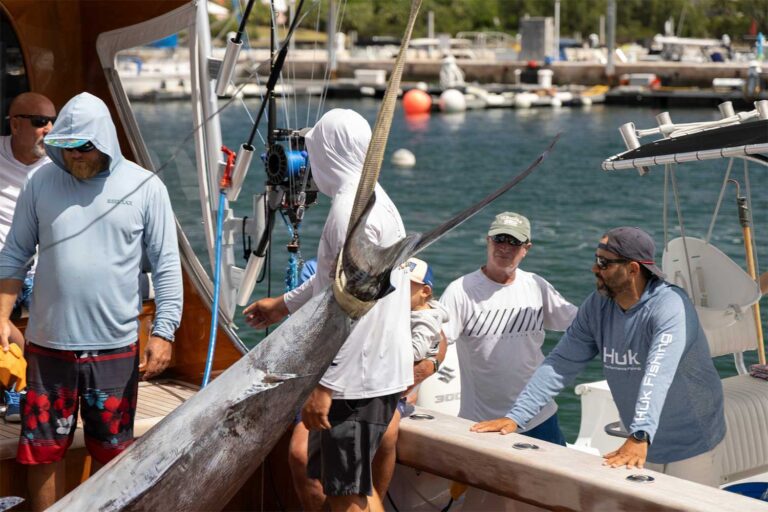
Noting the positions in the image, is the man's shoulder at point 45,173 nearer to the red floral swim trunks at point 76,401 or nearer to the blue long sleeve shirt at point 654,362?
the red floral swim trunks at point 76,401

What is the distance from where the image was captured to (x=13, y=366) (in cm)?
385

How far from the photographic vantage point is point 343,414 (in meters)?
3.58

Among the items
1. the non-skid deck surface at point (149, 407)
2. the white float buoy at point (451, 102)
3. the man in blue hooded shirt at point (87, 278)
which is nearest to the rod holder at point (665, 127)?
the man in blue hooded shirt at point (87, 278)

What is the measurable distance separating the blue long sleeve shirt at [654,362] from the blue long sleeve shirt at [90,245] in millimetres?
1309

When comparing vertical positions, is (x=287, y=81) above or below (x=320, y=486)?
above

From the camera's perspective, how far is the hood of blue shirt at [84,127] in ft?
12.2

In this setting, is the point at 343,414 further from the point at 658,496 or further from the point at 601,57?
the point at 601,57

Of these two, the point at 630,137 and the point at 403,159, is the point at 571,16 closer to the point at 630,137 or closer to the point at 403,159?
the point at 403,159

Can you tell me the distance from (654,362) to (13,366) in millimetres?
2036

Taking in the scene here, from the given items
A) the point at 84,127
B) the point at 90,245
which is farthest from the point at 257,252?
the point at 84,127

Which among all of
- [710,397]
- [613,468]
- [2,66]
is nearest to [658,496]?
[613,468]

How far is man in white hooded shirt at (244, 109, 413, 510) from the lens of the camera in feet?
11.4

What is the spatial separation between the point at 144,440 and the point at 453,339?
1889mm

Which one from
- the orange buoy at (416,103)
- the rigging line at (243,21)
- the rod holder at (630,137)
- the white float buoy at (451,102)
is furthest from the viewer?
the white float buoy at (451,102)
